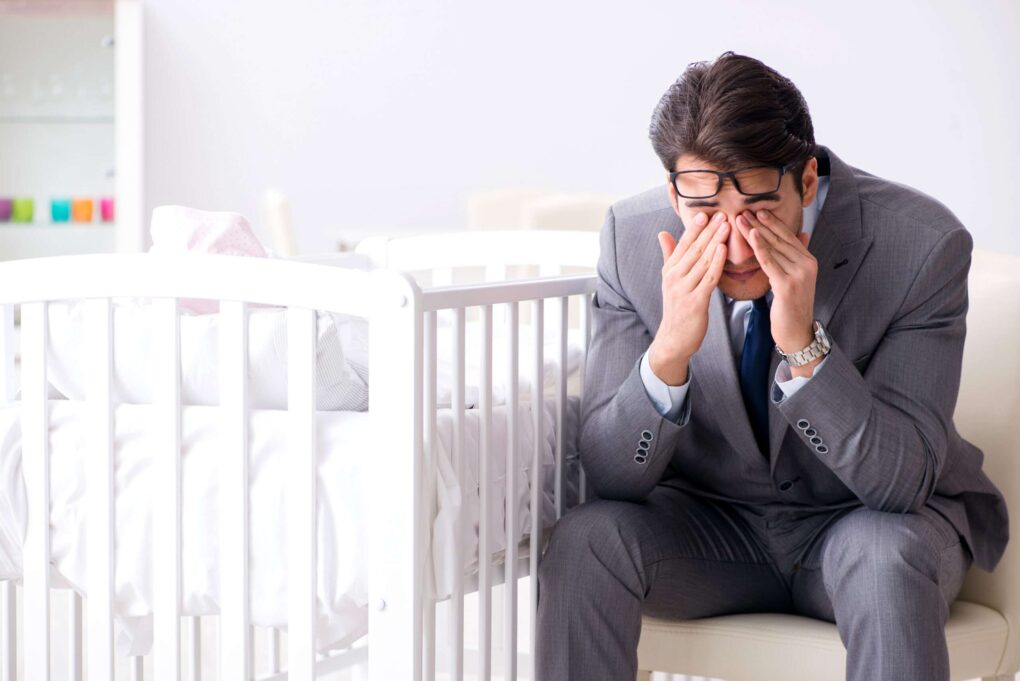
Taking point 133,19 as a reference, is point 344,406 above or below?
below

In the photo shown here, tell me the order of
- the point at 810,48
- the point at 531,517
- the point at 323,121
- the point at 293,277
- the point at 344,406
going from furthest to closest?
the point at 323,121
the point at 810,48
the point at 531,517
the point at 344,406
the point at 293,277

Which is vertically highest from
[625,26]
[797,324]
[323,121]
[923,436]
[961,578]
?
[625,26]

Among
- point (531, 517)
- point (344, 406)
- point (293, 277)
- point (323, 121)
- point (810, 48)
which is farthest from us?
point (323, 121)

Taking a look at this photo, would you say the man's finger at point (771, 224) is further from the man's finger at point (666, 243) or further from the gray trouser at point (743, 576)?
the gray trouser at point (743, 576)

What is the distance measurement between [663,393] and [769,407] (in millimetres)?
115

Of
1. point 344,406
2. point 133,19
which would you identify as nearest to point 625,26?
point 133,19

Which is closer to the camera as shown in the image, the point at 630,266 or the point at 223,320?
the point at 223,320

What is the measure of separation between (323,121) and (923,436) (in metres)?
2.91

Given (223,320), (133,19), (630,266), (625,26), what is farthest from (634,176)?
(223,320)

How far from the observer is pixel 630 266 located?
56.3 inches

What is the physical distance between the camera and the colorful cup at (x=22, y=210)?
148 inches

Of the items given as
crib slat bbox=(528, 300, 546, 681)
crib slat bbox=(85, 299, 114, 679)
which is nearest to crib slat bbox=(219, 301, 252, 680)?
crib slat bbox=(85, 299, 114, 679)

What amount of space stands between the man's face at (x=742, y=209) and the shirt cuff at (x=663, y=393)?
0.35ft

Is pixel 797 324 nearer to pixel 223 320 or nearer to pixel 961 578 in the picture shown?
pixel 961 578
